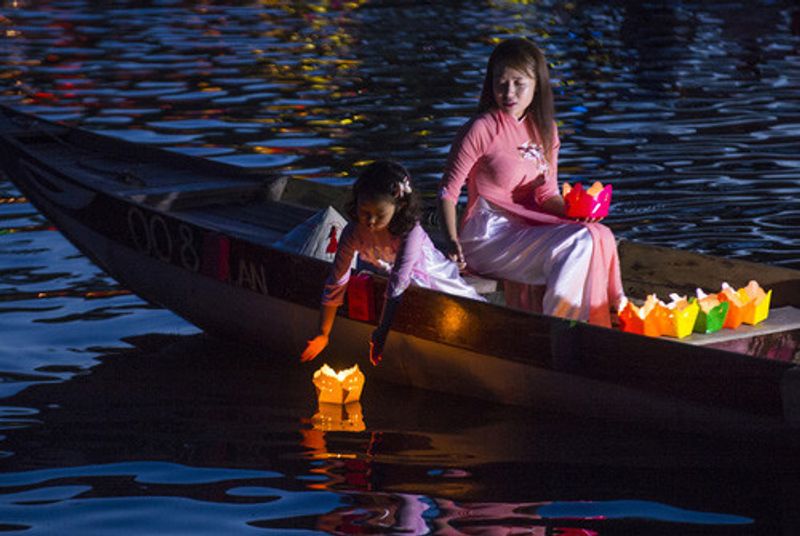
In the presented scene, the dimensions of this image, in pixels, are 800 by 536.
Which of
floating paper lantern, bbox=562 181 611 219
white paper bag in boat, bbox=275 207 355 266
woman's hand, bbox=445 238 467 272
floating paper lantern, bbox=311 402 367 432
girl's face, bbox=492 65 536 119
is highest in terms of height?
girl's face, bbox=492 65 536 119

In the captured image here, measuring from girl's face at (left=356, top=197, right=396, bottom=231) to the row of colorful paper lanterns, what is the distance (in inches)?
46.8

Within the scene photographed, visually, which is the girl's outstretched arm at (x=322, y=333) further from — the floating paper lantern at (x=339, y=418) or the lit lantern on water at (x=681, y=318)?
the lit lantern on water at (x=681, y=318)

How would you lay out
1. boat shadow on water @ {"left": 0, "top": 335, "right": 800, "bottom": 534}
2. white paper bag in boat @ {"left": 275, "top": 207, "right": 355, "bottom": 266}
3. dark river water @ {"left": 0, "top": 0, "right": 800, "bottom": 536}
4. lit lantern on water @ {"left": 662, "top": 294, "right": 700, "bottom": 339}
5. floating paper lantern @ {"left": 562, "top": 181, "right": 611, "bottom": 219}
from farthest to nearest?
white paper bag in boat @ {"left": 275, "top": 207, "right": 355, "bottom": 266} → floating paper lantern @ {"left": 562, "top": 181, "right": 611, "bottom": 219} → lit lantern on water @ {"left": 662, "top": 294, "right": 700, "bottom": 339} → dark river water @ {"left": 0, "top": 0, "right": 800, "bottom": 536} → boat shadow on water @ {"left": 0, "top": 335, "right": 800, "bottom": 534}

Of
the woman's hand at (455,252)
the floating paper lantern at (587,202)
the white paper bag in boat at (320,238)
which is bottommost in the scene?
the white paper bag in boat at (320,238)

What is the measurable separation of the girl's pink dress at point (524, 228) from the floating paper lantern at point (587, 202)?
0.21 ft

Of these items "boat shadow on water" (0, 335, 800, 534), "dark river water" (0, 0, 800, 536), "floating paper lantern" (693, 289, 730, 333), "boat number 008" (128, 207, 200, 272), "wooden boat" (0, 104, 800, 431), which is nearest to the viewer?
"boat shadow on water" (0, 335, 800, 534)

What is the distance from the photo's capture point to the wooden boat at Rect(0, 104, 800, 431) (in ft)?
22.6

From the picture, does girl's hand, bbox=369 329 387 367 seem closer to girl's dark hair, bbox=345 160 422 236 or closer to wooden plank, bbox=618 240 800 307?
girl's dark hair, bbox=345 160 422 236

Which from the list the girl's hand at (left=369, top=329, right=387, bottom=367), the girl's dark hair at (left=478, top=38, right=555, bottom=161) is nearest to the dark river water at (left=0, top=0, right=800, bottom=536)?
the girl's hand at (left=369, top=329, right=387, bottom=367)

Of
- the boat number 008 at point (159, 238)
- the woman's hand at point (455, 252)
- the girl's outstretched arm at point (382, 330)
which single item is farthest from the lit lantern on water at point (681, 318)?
the boat number 008 at point (159, 238)

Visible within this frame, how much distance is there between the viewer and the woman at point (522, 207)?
784 centimetres

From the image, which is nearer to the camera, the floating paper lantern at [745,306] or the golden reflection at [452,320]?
the golden reflection at [452,320]

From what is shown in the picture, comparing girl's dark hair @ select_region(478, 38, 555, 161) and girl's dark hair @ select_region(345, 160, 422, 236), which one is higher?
girl's dark hair @ select_region(478, 38, 555, 161)

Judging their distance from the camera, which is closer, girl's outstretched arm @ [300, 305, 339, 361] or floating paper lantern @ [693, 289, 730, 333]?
floating paper lantern @ [693, 289, 730, 333]
